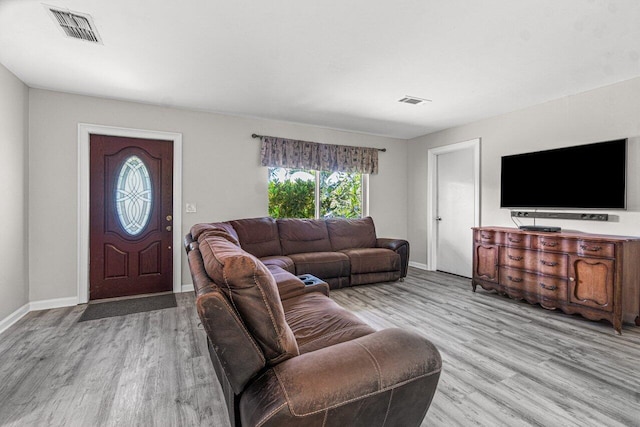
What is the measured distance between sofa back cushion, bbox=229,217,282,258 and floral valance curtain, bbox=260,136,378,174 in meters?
0.92

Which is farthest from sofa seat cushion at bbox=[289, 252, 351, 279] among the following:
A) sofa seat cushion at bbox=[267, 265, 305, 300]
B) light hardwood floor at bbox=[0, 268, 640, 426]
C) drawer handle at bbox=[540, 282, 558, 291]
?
drawer handle at bbox=[540, 282, 558, 291]

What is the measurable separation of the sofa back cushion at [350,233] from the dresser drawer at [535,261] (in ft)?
6.20

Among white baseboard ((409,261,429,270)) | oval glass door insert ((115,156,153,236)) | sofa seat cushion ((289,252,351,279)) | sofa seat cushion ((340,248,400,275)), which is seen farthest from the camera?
white baseboard ((409,261,429,270))

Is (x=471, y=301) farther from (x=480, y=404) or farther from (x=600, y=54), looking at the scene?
(x=600, y=54)

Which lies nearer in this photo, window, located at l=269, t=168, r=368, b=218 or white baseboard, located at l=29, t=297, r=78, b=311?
white baseboard, located at l=29, t=297, r=78, b=311

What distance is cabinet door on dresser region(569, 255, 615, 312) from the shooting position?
275 centimetres

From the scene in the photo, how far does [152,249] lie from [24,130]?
1.80m

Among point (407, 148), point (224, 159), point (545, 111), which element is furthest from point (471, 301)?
point (224, 159)

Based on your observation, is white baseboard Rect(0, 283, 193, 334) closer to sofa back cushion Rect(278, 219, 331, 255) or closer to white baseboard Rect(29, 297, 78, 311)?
white baseboard Rect(29, 297, 78, 311)

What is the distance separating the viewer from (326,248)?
178 inches

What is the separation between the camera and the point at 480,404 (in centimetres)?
171

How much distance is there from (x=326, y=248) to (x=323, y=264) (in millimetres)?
611

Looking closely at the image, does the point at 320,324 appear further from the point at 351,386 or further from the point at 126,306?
the point at 126,306

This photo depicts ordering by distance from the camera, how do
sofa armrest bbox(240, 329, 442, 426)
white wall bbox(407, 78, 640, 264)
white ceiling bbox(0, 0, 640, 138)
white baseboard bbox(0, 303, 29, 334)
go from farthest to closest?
white wall bbox(407, 78, 640, 264) → white baseboard bbox(0, 303, 29, 334) → white ceiling bbox(0, 0, 640, 138) → sofa armrest bbox(240, 329, 442, 426)
